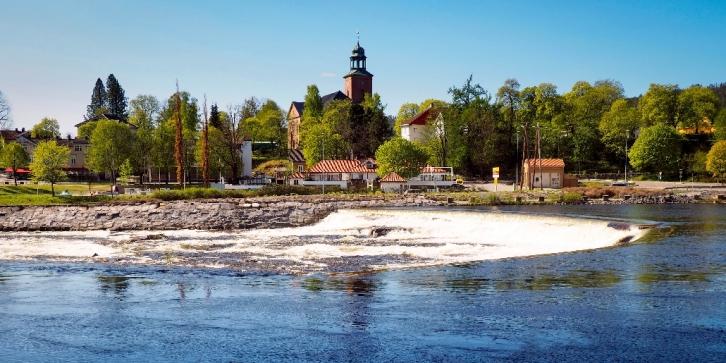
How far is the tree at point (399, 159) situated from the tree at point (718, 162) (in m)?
40.7

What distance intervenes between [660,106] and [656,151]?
783 inches

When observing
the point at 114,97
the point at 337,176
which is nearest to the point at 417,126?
the point at 337,176

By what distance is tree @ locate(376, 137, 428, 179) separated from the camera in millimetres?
91875

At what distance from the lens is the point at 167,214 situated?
59.2m

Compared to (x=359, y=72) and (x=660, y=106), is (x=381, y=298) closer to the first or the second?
(x=660, y=106)

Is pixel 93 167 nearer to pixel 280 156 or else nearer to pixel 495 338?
pixel 280 156

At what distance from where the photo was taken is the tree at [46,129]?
6132 inches

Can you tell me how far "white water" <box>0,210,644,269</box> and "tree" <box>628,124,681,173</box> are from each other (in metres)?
62.5

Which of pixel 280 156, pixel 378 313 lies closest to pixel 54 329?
pixel 378 313

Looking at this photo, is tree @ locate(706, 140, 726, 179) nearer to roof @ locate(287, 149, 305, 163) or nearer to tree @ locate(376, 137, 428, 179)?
tree @ locate(376, 137, 428, 179)

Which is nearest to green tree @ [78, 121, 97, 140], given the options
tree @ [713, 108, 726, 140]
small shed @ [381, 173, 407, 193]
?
small shed @ [381, 173, 407, 193]

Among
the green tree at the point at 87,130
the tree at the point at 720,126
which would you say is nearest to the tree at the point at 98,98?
the green tree at the point at 87,130

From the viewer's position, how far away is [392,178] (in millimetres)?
89375

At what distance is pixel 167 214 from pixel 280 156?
8973 centimetres
